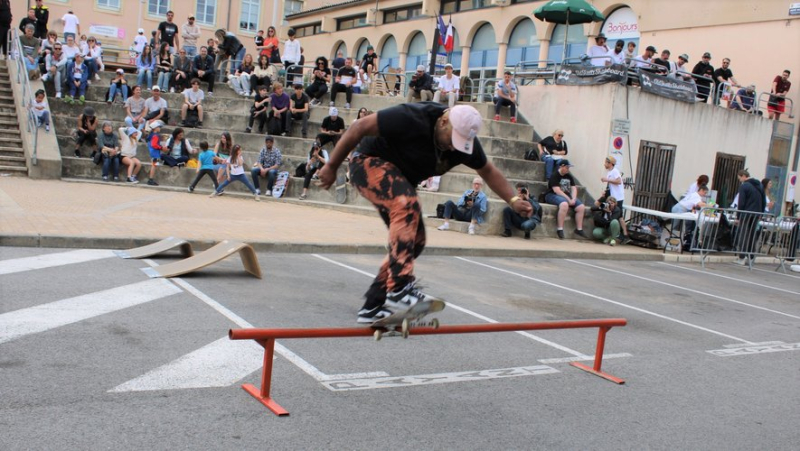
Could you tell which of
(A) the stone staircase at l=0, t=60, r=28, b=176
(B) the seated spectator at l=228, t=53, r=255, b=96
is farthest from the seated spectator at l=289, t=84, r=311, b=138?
(A) the stone staircase at l=0, t=60, r=28, b=176

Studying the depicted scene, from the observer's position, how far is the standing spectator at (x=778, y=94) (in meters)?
24.3


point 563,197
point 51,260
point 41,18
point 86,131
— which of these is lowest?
point 51,260

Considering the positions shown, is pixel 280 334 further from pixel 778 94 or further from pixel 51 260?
pixel 778 94

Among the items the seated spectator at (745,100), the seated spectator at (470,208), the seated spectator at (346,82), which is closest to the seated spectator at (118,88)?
the seated spectator at (346,82)

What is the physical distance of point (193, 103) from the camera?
68.0 ft

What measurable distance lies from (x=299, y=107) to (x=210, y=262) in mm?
13442

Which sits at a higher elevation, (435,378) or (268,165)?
(268,165)

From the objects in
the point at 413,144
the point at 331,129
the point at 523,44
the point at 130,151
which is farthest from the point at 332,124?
the point at 523,44

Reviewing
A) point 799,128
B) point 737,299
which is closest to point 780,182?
point 799,128

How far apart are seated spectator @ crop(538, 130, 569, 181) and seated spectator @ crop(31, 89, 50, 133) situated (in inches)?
508

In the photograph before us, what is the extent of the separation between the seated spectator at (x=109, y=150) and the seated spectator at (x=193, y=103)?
2.51 m

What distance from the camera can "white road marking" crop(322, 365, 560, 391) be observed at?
4977 mm

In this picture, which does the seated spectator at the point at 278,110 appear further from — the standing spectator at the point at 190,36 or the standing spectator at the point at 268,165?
the standing spectator at the point at 190,36

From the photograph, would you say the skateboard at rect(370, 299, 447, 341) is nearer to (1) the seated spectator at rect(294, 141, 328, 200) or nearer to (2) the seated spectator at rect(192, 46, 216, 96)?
(1) the seated spectator at rect(294, 141, 328, 200)
